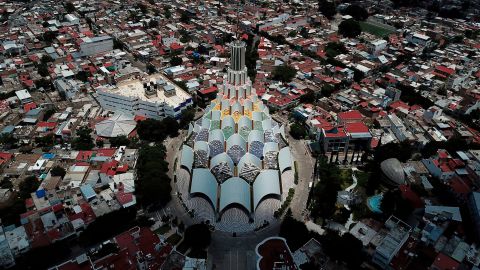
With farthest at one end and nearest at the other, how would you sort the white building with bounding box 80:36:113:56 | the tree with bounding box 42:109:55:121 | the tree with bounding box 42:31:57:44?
1. the tree with bounding box 42:31:57:44
2. the white building with bounding box 80:36:113:56
3. the tree with bounding box 42:109:55:121

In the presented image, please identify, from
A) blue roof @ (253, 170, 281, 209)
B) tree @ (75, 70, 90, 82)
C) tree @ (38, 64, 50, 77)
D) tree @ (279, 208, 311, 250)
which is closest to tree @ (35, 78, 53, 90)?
tree @ (38, 64, 50, 77)

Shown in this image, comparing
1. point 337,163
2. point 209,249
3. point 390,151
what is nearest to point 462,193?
point 390,151

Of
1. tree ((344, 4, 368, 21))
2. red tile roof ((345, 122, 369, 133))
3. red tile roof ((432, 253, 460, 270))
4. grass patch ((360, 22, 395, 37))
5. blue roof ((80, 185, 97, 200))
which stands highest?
Result: red tile roof ((345, 122, 369, 133))

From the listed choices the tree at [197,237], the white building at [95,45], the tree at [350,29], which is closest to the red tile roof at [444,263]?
the tree at [197,237]

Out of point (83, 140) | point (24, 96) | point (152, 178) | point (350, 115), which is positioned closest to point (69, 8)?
point (24, 96)

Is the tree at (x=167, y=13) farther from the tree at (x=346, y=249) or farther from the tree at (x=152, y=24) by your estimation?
the tree at (x=346, y=249)

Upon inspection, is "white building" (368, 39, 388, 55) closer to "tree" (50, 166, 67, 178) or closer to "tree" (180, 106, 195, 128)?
"tree" (180, 106, 195, 128)

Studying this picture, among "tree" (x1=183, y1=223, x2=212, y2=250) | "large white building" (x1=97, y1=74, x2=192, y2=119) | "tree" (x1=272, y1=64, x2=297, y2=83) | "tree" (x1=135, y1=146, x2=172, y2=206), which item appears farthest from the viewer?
"tree" (x1=272, y1=64, x2=297, y2=83)
